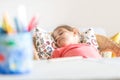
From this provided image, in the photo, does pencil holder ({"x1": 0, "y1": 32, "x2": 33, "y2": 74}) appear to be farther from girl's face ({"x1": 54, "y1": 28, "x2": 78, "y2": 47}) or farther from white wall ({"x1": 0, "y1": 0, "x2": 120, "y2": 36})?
white wall ({"x1": 0, "y1": 0, "x2": 120, "y2": 36})

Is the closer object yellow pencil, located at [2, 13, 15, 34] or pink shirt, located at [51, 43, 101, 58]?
yellow pencil, located at [2, 13, 15, 34]

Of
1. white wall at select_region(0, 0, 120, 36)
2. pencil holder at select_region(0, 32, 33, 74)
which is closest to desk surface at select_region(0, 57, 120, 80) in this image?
pencil holder at select_region(0, 32, 33, 74)

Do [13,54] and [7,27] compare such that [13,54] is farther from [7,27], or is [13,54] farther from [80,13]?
[80,13]

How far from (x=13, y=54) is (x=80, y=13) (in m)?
2.25

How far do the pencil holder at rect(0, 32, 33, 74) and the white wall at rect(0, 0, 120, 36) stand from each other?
83.5 inches

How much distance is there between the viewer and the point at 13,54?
2.85 feet

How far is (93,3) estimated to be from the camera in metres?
3.08

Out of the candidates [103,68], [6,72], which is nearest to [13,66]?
[6,72]

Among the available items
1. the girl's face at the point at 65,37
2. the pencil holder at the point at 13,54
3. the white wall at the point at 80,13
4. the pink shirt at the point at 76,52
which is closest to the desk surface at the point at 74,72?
the pencil holder at the point at 13,54

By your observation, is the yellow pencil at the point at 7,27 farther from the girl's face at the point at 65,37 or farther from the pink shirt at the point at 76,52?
the girl's face at the point at 65,37

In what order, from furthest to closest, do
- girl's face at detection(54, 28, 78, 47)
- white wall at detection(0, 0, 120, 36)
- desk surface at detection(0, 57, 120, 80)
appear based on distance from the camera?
white wall at detection(0, 0, 120, 36) < girl's face at detection(54, 28, 78, 47) < desk surface at detection(0, 57, 120, 80)

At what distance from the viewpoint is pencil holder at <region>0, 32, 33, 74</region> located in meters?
0.87

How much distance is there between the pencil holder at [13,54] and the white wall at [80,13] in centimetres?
212

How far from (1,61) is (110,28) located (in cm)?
234
